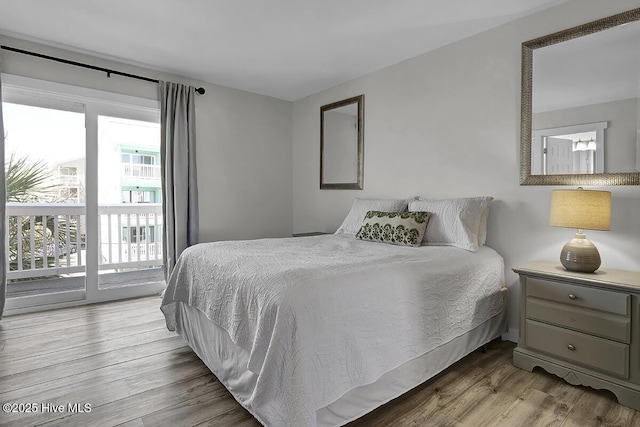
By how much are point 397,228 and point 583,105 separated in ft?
4.95

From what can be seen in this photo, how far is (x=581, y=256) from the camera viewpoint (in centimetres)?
207

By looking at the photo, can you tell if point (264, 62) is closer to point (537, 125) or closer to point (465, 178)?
point (465, 178)

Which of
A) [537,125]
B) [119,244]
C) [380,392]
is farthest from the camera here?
[119,244]

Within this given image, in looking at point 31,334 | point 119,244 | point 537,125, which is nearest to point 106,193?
point 119,244

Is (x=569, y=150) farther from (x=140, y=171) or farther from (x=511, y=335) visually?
(x=140, y=171)

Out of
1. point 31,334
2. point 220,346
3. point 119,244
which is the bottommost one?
point 31,334

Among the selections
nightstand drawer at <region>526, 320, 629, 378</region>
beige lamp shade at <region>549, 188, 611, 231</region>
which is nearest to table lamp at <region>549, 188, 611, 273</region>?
beige lamp shade at <region>549, 188, 611, 231</region>

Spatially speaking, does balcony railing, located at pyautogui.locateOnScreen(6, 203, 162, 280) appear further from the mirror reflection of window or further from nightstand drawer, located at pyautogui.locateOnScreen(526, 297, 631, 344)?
the mirror reflection of window

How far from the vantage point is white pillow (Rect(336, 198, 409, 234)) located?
3.19 metres

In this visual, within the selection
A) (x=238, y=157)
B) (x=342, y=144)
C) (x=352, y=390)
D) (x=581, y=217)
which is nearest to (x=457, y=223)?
(x=581, y=217)

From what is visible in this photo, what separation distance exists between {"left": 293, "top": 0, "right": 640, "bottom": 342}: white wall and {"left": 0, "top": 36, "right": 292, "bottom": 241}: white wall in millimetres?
1339

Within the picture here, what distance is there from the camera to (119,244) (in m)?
4.43

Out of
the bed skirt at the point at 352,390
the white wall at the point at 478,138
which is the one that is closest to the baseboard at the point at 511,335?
the white wall at the point at 478,138

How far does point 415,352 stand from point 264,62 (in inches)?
122
